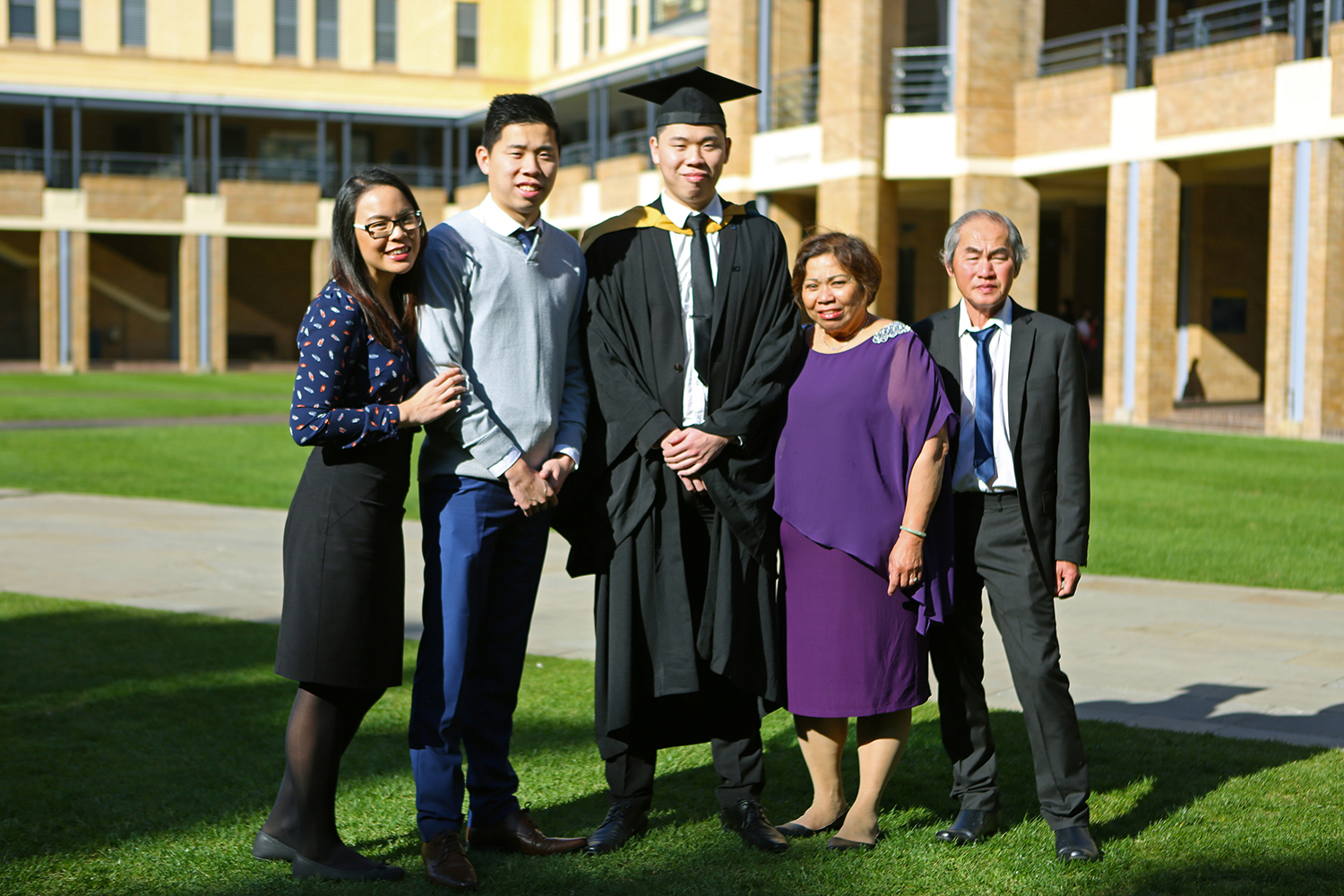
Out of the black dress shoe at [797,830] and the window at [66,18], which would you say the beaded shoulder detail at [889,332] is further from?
the window at [66,18]

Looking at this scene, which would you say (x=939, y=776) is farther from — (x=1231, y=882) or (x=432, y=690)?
(x=432, y=690)

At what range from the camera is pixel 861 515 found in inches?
168

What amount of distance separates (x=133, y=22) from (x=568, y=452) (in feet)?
167

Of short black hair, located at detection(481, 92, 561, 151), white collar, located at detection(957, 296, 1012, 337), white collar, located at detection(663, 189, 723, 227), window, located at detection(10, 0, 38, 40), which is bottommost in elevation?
white collar, located at detection(957, 296, 1012, 337)

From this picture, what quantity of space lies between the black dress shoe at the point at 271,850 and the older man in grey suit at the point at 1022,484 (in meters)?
2.04

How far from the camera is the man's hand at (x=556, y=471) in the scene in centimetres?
420

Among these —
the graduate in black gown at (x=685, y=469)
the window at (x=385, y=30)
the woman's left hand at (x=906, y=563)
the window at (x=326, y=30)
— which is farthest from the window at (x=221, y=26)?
the woman's left hand at (x=906, y=563)

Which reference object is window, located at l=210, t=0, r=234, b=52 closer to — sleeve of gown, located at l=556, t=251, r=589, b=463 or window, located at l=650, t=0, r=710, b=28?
window, located at l=650, t=0, r=710, b=28

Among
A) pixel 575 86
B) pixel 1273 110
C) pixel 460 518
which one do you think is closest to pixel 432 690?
pixel 460 518

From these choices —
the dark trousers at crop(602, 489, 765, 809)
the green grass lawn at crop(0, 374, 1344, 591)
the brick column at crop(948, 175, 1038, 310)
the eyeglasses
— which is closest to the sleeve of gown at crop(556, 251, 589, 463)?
the dark trousers at crop(602, 489, 765, 809)

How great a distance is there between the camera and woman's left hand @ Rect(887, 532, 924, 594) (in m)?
4.20

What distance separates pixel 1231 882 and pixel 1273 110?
66.4 feet

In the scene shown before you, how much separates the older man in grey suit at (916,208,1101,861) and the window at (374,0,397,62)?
50.7 m

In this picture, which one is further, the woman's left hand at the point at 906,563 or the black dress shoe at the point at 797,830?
the black dress shoe at the point at 797,830
